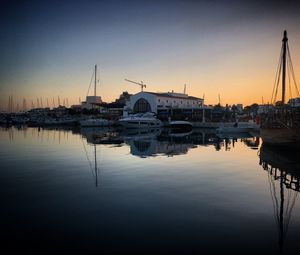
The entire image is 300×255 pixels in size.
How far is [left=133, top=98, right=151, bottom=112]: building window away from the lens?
86562 mm

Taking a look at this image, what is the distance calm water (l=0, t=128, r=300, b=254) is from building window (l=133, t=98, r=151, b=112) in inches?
2711

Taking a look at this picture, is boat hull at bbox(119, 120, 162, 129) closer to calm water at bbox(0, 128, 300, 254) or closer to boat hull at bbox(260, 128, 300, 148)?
boat hull at bbox(260, 128, 300, 148)

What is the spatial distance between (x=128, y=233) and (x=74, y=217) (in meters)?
2.34

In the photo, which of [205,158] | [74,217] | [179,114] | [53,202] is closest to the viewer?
[74,217]

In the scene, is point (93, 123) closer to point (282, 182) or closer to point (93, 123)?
point (93, 123)

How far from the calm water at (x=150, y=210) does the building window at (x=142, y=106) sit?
6886cm

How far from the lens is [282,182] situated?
46.6 ft

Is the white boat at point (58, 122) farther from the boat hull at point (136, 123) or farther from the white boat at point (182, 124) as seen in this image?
the white boat at point (182, 124)

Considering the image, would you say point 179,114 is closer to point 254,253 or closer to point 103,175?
point 103,175

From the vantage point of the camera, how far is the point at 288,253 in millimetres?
6926

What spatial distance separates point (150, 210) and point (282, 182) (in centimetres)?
832

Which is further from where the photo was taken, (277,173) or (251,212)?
(277,173)

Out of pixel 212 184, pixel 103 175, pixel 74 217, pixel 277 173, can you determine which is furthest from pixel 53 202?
pixel 277 173

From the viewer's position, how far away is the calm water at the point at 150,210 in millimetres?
7367
